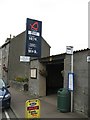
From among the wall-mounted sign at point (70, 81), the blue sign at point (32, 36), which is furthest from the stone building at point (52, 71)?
the blue sign at point (32, 36)

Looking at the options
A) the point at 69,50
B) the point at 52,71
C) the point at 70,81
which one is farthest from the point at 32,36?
the point at 52,71

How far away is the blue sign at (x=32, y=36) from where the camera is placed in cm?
1443

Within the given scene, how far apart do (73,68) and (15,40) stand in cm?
2415

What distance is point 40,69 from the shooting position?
1572cm

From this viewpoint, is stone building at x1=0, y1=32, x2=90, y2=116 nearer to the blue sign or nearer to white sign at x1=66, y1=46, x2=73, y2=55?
white sign at x1=66, y1=46, x2=73, y2=55

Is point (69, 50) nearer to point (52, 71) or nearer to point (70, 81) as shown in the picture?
point (70, 81)

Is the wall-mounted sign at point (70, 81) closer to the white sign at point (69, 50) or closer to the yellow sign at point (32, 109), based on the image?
the white sign at point (69, 50)

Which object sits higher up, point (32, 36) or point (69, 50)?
point (32, 36)

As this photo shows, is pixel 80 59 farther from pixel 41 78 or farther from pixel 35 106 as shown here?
pixel 41 78

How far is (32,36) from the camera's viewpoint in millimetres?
14656

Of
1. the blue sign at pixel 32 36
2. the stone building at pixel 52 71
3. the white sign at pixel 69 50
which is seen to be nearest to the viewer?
the stone building at pixel 52 71

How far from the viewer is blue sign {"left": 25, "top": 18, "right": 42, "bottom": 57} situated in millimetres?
14430

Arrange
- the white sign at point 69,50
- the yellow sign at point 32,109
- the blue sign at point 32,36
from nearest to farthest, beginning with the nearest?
the yellow sign at point 32,109 → the white sign at point 69,50 → the blue sign at point 32,36

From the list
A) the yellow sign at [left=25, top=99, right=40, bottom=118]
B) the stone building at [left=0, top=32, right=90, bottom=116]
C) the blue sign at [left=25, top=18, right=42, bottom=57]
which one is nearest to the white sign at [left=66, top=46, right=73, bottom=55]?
the stone building at [left=0, top=32, right=90, bottom=116]
